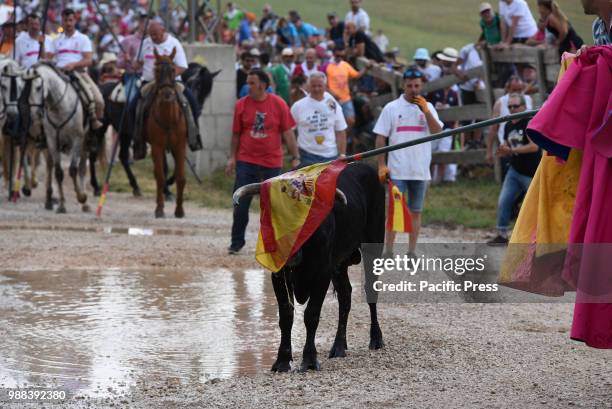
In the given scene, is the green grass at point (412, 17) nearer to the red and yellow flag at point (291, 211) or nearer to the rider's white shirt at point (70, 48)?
the rider's white shirt at point (70, 48)

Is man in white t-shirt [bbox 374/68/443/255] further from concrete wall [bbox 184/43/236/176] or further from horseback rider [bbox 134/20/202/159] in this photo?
concrete wall [bbox 184/43/236/176]

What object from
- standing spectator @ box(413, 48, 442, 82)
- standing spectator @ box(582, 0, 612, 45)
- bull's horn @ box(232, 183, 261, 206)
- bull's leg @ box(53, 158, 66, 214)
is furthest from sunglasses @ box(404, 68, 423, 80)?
standing spectator @ box(413, 48, 442, 82)

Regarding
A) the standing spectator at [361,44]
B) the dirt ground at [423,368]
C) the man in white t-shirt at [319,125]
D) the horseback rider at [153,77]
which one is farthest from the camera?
the standing spectator at [361,44]

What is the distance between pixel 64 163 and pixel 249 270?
1374 centimetres

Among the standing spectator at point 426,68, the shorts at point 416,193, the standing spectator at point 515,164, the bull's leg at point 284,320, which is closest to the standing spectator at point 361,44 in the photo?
the standing spectator at point 426,68

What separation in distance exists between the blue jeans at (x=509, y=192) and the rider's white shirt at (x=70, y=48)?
26.7 feet

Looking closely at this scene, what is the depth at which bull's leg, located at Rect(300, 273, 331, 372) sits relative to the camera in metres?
8.07

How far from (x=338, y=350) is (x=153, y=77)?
11.4m

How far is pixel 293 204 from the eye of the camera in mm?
7973

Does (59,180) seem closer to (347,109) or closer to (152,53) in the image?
(152,53)

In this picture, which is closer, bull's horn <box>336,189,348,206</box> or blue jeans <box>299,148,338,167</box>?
bull's horn <box>336,189,348,206</box>

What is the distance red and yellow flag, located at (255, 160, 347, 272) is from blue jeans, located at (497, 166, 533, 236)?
22.4ft

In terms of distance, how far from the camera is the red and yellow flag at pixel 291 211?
26.0ft

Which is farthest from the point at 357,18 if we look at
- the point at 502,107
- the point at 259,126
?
the point at 259,126
